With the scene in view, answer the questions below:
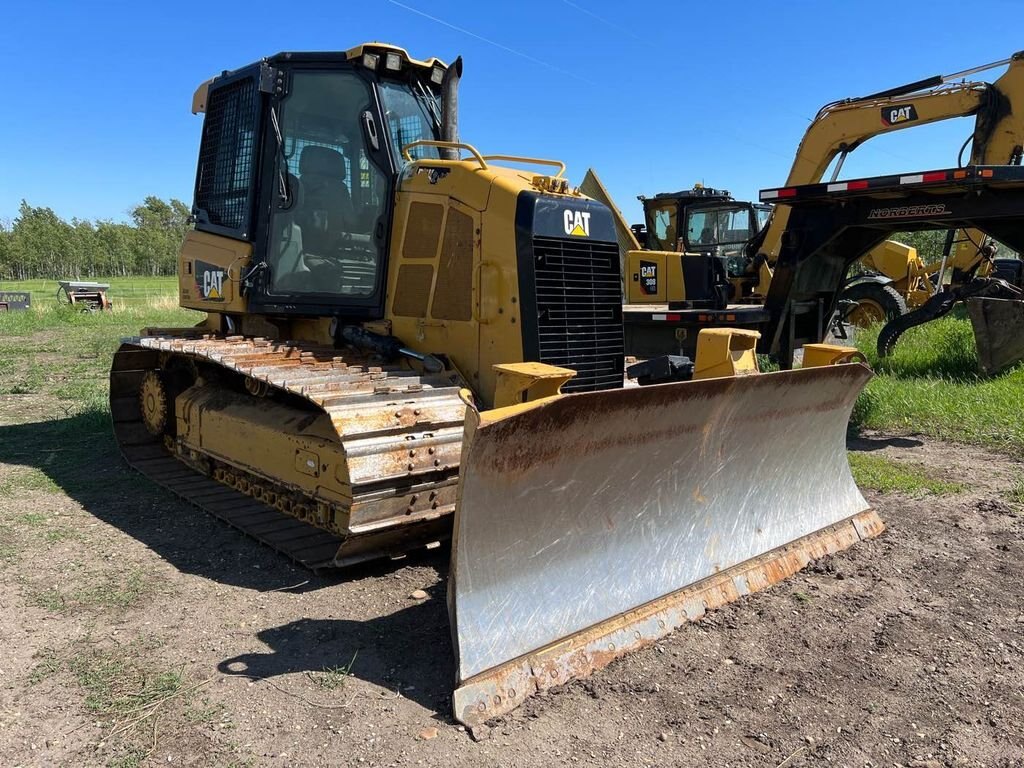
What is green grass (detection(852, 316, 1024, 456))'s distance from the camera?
309 inches

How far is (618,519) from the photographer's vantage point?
376cm

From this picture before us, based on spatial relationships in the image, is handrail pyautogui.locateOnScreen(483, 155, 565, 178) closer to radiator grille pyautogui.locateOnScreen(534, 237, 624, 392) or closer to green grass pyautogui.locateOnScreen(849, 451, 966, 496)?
radiator grille pyautogui.locateOnScreen(534, 237, 624, 392)

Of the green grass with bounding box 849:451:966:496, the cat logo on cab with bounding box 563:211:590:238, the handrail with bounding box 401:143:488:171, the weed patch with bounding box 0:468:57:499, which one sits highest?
the handrail with bounding box 401:143:488:171

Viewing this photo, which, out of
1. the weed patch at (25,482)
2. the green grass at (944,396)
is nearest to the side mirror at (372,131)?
the weed patch at (25,482)

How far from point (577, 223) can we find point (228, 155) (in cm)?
286

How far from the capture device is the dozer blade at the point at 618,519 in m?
3.15

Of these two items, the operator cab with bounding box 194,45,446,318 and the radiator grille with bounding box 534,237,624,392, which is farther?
the operator cab with bounding box 194,45,446,318

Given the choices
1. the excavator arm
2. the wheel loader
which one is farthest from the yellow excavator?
the wheel loader

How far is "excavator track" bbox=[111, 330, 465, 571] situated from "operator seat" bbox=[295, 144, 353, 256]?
74 centimetres

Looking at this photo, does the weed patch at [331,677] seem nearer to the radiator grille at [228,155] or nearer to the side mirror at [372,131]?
the side mirror at [372,131]

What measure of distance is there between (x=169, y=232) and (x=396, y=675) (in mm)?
86481

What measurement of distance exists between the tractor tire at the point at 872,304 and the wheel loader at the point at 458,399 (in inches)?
362

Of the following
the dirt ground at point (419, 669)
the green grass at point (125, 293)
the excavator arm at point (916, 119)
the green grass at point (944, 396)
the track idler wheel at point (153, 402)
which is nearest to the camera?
the dirt ground at point (419, 669)

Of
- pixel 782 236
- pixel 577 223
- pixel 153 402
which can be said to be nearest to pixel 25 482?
pixel 153 402
